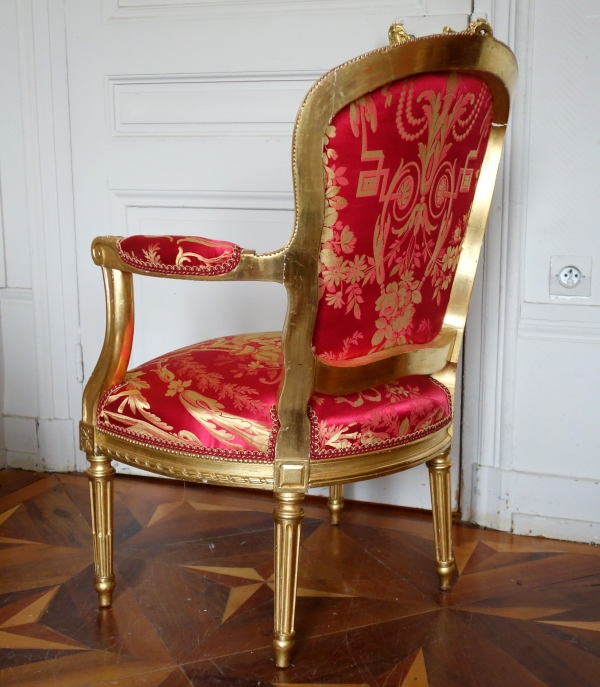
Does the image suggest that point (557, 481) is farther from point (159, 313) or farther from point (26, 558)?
point (26, 558)

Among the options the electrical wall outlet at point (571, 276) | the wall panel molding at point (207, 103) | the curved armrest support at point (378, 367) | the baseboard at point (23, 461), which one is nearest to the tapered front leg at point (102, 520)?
the curved armrest support at point (378, 367)

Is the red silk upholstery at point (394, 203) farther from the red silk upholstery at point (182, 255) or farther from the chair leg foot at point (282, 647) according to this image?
the chair leg foot at point (282, 647)

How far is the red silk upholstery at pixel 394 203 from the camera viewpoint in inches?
41.2

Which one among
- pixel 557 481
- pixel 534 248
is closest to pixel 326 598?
pixel 557 481

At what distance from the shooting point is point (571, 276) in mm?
1755

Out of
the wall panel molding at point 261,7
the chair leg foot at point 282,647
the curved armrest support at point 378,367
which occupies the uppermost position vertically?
the wall panel molding at point 261,7

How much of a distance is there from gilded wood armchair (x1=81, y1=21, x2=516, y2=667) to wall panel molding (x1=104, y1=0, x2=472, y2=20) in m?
0.50

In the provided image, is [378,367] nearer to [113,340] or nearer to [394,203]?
[394,203]

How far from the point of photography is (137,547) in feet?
5.73

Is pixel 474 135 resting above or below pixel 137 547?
above

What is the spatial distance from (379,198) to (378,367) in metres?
0.27

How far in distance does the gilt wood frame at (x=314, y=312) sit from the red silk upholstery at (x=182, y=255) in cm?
1

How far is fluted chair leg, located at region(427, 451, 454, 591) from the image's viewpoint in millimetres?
1498

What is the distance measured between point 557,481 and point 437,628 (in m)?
0.56
